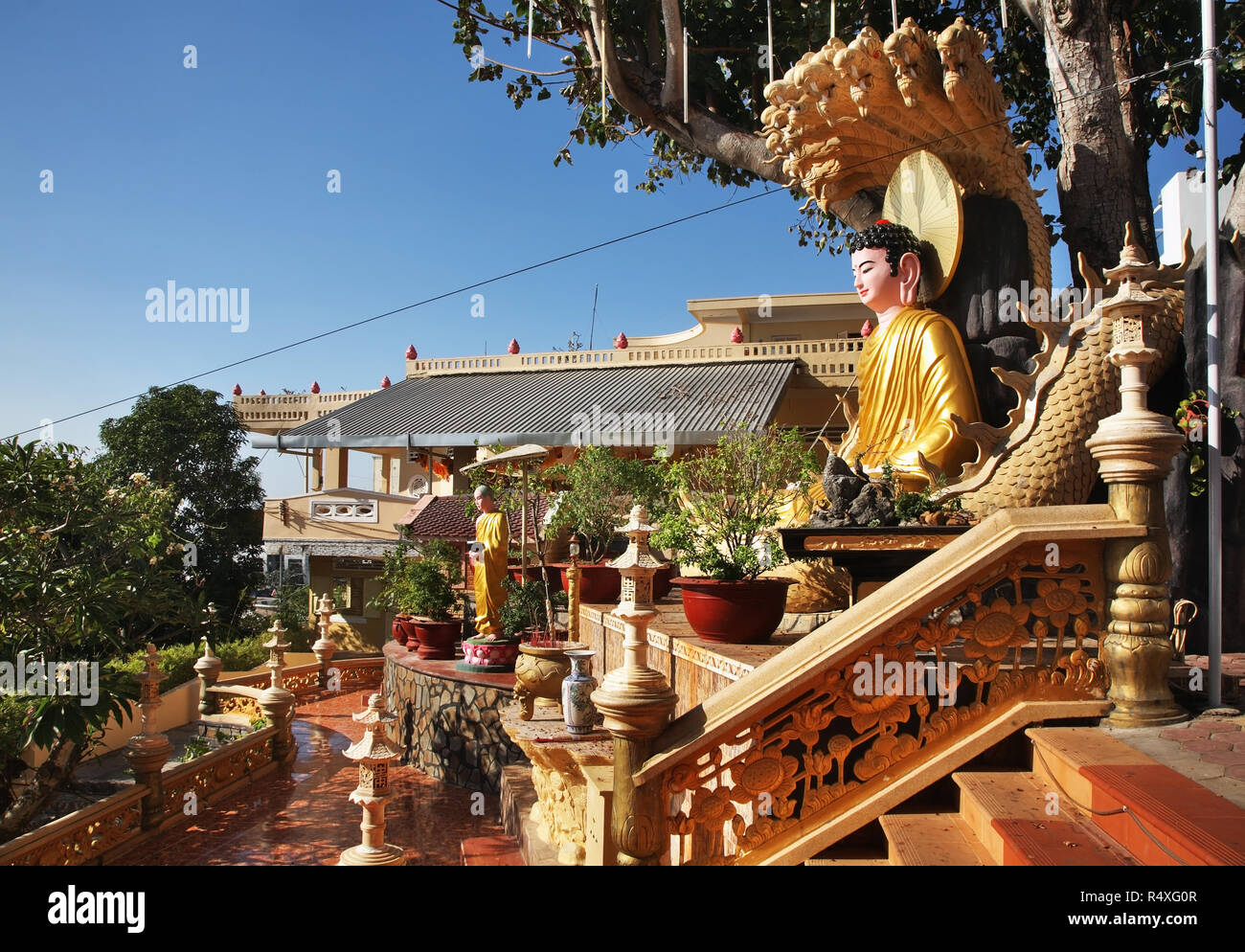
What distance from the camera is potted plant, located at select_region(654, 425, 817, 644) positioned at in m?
5.54

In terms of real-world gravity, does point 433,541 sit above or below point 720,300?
below

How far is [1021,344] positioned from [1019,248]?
1.02 meters

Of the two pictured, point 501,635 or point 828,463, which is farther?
point 501,635

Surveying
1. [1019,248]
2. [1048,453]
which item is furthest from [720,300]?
[1048,453]

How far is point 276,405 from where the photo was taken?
25062 millimetres

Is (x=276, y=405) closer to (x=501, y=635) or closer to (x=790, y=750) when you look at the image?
(x=501, y=635)

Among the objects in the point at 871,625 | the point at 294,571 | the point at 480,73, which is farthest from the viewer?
the point at 294,571

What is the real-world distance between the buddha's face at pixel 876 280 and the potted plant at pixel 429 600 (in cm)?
613

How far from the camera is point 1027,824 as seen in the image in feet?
9.62

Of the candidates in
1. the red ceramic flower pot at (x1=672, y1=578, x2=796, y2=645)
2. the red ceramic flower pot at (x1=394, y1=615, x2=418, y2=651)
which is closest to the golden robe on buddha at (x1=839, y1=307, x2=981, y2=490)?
the red ceramic flower pot at (x1=672, y1=578, x2=796, y2=645)

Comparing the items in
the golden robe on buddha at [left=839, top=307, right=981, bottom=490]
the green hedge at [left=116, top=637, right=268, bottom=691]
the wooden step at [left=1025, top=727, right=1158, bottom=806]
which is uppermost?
the golden robe on buddha at [left=839, top=307, right=981, bottom=490]

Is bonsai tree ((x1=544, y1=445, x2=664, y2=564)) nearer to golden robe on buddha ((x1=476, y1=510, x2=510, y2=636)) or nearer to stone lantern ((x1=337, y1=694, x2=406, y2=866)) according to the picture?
golden robe on buddha ((x1=476, y1=510, x2=510, y2=636))

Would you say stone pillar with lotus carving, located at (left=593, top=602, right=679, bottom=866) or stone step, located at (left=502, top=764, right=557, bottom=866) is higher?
stone pillar with lotus carving, located at (left=593, top=602, right=679, bottom=866)

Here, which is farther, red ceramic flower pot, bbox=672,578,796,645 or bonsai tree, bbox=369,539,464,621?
bonsai tree, bbox=369,539,464,621
